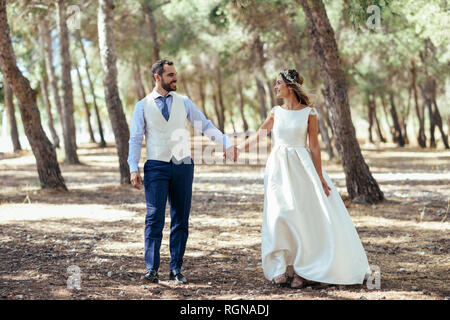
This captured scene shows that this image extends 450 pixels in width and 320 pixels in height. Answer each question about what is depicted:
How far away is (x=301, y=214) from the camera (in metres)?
6.01

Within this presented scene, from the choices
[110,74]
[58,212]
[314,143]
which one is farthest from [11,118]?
[314,143]

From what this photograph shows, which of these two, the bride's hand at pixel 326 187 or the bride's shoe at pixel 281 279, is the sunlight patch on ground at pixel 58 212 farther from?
the bride's hand at pixel 326 187

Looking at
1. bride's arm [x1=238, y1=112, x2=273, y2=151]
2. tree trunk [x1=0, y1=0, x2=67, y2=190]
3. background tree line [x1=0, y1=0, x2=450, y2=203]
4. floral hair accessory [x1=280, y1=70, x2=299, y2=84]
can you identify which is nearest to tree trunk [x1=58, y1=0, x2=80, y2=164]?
background tree line [x1=0, y1=0, x2=450, y2=203]

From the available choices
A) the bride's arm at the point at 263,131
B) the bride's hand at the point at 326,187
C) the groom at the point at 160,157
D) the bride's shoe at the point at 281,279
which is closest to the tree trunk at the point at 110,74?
the bride's arm at the point at 263,131

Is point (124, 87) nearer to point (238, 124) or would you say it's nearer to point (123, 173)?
point (123, 173)

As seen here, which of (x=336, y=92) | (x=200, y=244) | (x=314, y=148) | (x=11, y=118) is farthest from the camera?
(x=11, y=118)

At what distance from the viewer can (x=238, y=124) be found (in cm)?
8200

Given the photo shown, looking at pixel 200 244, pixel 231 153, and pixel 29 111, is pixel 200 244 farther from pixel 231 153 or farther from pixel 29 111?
pixel 29 111

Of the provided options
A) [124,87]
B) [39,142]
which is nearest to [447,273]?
[39,142]

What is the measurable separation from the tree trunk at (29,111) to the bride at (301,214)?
360 inches

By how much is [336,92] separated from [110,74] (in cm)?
687

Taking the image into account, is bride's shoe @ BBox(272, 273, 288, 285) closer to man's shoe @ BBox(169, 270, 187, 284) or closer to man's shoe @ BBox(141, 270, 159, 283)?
man's shoe @ BBox(169, 270, 187, 284)

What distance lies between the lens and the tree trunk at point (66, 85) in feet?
71.6
